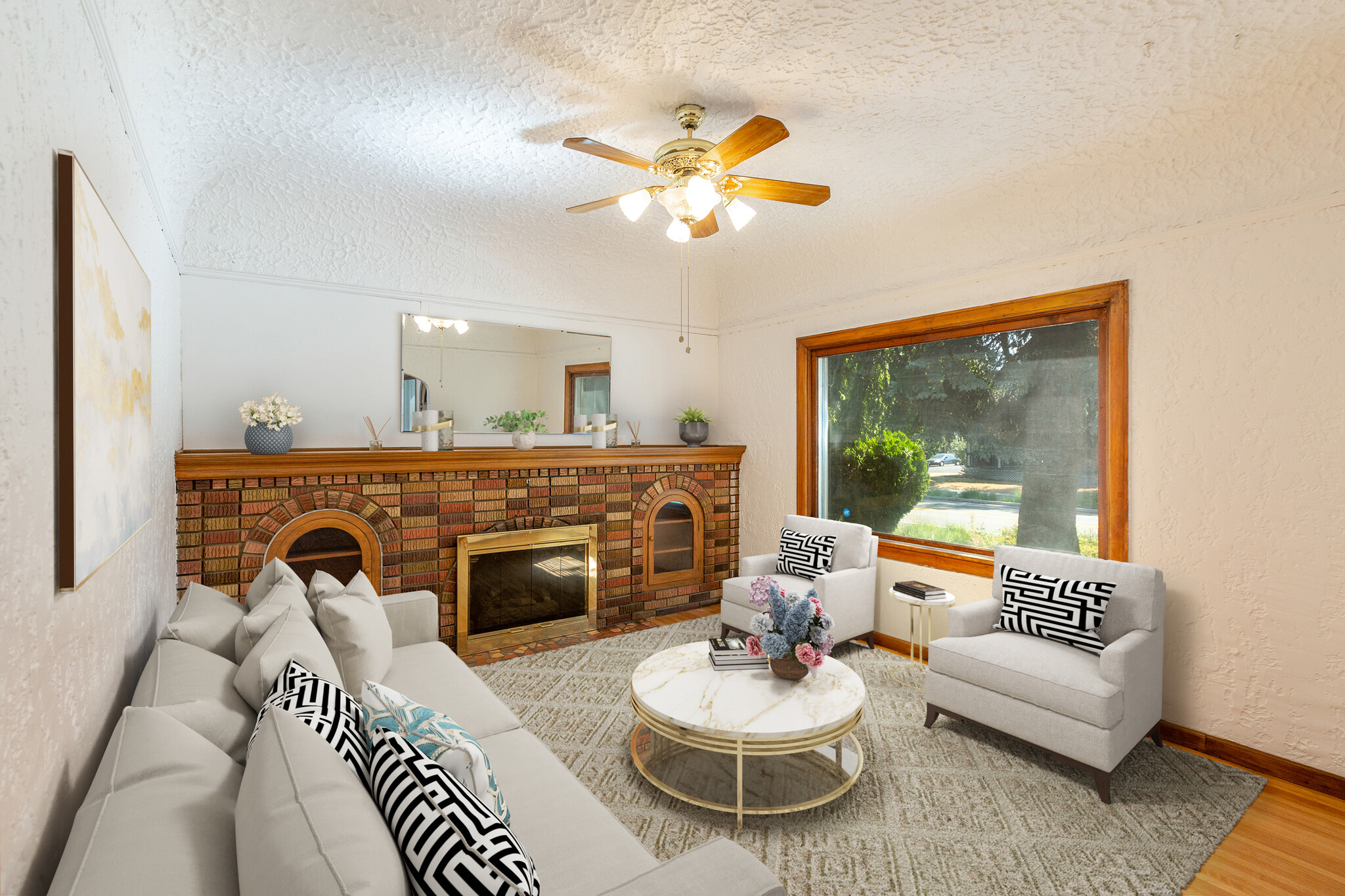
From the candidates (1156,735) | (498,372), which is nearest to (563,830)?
(1156,735)

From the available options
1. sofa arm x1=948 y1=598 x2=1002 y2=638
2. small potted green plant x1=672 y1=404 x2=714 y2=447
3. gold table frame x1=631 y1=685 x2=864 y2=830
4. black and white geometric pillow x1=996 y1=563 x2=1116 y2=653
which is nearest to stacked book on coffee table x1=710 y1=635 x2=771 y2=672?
gold table frame x1=631 y1=685 x2=864 y2=830

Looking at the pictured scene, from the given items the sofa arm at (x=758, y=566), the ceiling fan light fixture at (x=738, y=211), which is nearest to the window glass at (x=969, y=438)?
the sofa arm at (x=758, y=566)

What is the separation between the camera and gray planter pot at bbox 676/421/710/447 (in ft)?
17.1

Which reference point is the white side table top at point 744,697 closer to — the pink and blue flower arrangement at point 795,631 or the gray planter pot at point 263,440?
the pink and blue flower arrangement at point 795,631

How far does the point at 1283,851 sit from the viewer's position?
7.16 ft

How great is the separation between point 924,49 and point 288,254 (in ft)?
11.3

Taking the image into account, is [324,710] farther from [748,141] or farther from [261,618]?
[748,141]

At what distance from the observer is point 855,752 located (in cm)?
267

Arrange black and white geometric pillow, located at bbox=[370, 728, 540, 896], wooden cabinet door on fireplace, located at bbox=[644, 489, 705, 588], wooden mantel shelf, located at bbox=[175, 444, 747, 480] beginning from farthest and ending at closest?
wooden cabinet door on fireplace, located at bbox=[644, 489, 705, 588]
wooden mantel shelf, located at bbox=[175, 444, 747, 480]
black and white geometric pillow, located at bbox=[370, 728, 540, 896]

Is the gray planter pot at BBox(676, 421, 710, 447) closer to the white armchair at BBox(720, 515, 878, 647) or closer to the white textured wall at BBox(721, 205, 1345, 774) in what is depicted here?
the white armchair at BBox(720, 515, 878, 647)

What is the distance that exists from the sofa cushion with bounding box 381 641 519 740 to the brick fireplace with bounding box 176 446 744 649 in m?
1.24

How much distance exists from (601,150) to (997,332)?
8.71 ft

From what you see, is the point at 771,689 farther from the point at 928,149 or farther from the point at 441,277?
the point at 441,277

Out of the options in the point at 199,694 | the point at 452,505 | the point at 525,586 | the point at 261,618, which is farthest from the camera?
the point at 525,586
